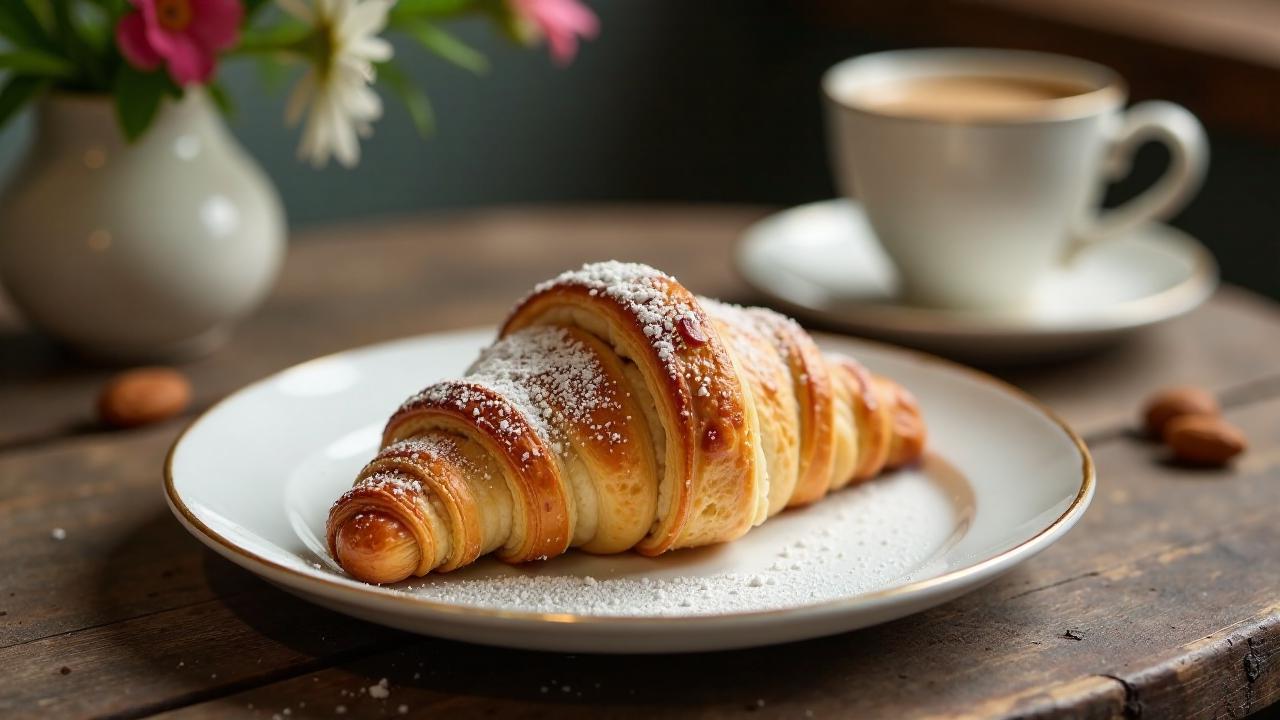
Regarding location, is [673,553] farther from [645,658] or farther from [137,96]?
[137,96]

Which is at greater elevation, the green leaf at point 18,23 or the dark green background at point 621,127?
the green leaf at point 18,23

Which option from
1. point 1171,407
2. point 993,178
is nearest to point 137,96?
point 993,178

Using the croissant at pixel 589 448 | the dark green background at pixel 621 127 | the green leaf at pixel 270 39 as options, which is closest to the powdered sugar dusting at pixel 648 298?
the croissant at pixel 589 448

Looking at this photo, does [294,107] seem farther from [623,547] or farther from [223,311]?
[623,547]

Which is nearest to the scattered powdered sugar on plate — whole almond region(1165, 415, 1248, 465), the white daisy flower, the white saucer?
whole almond region(1165, 415, 1248, 465)

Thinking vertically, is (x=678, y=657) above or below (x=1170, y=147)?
below

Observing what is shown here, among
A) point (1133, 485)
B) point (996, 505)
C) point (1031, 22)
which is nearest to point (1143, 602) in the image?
point (996, 505)

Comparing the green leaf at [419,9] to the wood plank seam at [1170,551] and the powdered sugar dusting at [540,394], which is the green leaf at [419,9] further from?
the wood plank seam at [1170,551]
